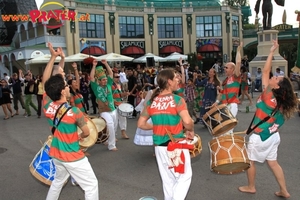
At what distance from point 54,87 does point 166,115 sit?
129 cm

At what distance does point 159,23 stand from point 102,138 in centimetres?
3707

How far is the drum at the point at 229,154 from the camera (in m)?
3.87

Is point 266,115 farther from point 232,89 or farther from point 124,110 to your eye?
point 124,110

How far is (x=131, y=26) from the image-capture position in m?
40.7

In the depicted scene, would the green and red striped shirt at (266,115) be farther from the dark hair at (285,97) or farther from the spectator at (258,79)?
the spectator at (258,79)

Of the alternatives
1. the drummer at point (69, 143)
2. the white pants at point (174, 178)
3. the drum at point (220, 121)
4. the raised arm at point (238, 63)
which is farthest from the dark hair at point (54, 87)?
the raised arm at point (238, 63)

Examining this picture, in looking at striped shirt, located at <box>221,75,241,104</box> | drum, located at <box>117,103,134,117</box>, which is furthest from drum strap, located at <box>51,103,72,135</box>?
drum, located at <box>117,103,134,117</box>

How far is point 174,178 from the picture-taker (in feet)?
11.6

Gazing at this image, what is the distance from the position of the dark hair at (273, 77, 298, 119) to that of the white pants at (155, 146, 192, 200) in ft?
4.85

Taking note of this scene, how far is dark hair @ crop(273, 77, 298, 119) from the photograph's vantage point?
3.95m

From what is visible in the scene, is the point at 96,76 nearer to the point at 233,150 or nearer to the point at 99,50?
the point at 233,150

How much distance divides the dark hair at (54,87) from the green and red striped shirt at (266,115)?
2.55 m

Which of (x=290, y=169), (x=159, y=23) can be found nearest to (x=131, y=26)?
(x=159, y=23)

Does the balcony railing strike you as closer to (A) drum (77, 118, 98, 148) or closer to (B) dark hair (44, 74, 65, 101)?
(A) drum (77, 118, 98, 148)
